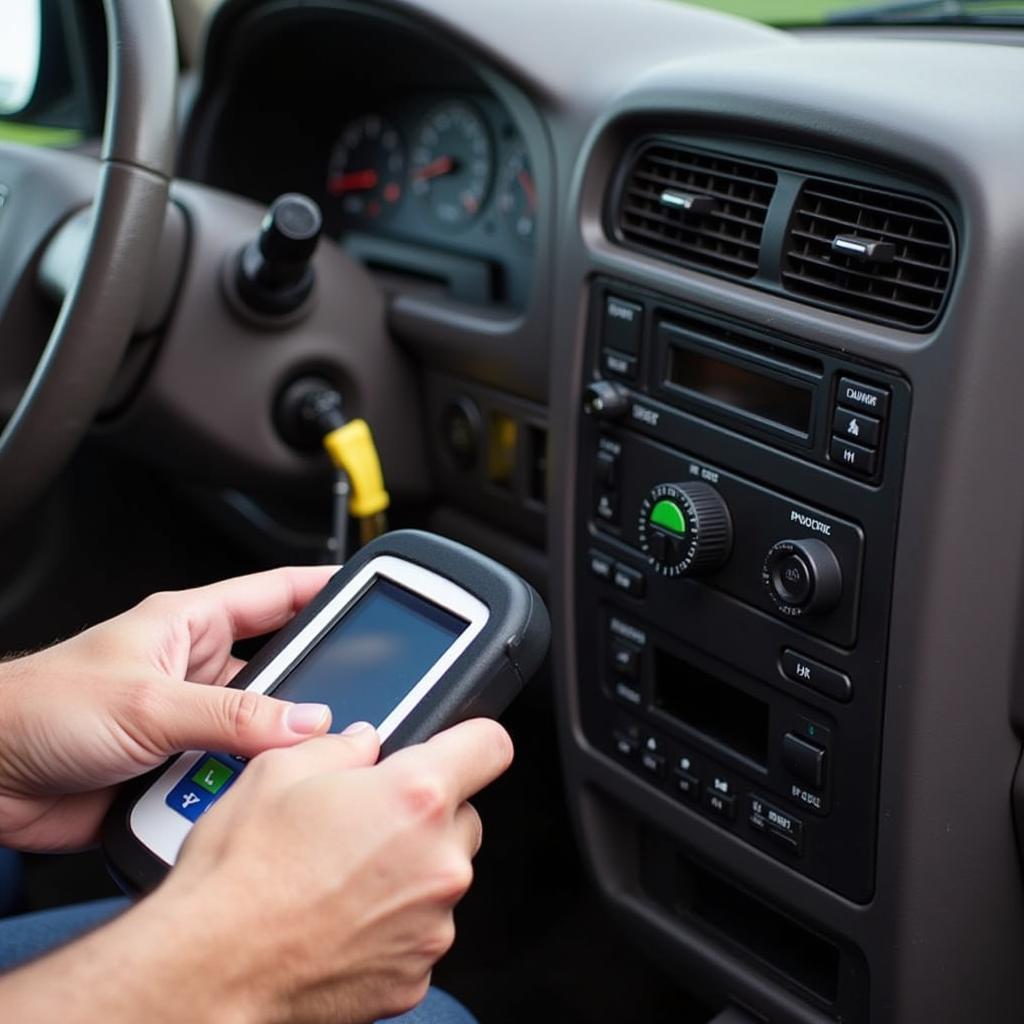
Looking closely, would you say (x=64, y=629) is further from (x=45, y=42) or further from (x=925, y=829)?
(x=925, y=829)

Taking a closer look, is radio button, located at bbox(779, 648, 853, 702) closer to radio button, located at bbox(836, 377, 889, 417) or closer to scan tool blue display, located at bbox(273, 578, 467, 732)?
radio button, located at bbox(836, 377, 889, 417)

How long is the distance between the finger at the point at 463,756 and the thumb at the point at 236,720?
7 centimetres

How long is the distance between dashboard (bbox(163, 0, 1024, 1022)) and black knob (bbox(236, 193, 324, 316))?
0.16 meters

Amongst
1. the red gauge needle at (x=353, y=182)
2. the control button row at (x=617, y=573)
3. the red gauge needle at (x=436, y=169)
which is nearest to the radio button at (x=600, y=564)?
the control button row at (x=617, y=573)

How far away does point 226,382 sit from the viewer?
4.89 feet

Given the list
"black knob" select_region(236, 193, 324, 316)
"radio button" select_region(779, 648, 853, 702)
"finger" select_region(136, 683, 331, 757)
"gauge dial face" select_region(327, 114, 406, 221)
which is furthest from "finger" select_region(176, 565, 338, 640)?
"gauge dial face" select_region(327, 114, 406, 221)

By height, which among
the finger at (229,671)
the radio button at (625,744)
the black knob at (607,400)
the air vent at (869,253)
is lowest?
the radio button at (625,744)

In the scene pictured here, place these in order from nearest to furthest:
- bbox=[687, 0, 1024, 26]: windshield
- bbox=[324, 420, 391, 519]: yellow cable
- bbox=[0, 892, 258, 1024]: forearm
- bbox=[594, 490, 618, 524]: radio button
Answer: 1. bbox=[0, 892, 258, 1024]: forearm
2. bbox=[594, 490, 618, 524]: radio button
3. bbox=[687, 0, 1024, 26]: windshield
4. bbox=[324, 420, 391, 519]: yellow cable

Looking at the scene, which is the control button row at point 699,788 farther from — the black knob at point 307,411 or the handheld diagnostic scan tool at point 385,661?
the black knob at point 307,411

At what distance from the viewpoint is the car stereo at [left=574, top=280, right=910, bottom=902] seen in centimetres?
98

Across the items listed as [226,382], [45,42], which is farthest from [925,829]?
[45,42]

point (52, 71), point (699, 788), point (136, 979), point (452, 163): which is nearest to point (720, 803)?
point (699, 788)

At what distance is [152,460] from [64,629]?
34 centimetres

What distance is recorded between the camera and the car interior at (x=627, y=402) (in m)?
0.94
